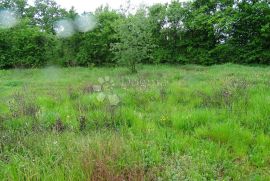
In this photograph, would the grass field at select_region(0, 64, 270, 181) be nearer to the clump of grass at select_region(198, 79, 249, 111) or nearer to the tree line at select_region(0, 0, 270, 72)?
the clump of grass at select_region(198, 79, 249, 111)

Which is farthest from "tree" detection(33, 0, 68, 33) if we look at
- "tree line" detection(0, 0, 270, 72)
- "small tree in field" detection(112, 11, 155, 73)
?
"small tree in field" detection(112, 11, 155, 73)

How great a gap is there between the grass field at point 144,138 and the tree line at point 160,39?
10.2 meters

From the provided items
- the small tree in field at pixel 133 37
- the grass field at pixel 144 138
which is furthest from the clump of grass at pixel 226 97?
the small tree in field at pixel 133 37

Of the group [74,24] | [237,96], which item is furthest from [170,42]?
[237,96]

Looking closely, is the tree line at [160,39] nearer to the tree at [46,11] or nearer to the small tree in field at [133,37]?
the small tree in field at [133,37]

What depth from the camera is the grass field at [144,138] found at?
3.37 meters

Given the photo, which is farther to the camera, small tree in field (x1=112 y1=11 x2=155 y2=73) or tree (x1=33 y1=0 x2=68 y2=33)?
tree (x1=33 y1=0 x2=68 y2=33)

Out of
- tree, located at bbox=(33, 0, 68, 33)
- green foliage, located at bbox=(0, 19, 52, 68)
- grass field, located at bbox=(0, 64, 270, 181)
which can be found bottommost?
grass field, located at bbox=(0, 64, 270, 181)

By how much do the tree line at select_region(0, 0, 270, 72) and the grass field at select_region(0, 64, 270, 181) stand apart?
10.2m

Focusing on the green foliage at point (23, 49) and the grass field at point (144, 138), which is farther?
the green foliage at point (23, 49)

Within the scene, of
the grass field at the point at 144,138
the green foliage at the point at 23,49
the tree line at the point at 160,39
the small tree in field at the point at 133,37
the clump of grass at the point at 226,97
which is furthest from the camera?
the green foliage at the point at 23,49

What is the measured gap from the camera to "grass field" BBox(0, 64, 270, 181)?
337 cm

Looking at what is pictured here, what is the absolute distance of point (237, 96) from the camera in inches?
256

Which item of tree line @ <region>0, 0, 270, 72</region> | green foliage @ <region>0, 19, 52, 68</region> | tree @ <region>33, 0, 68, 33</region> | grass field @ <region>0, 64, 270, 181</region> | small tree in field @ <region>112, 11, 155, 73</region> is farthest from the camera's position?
tree @ <region>33, 0, 68, 33</region>
